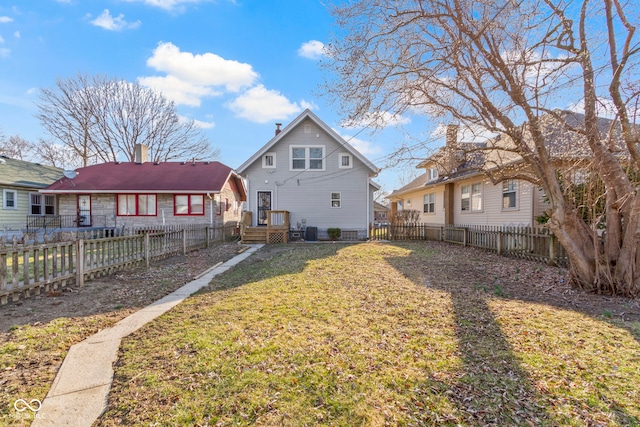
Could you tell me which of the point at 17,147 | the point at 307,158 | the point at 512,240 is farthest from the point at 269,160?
the point at 17,147

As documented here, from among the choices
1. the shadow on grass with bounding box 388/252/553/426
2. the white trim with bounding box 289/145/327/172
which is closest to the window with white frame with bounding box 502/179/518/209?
the white trim with bounding box 289/145/327/172

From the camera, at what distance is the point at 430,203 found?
72.6 feet

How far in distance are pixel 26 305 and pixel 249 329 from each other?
401 cm

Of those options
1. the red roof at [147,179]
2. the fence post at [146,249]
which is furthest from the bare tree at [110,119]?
the fence post at [146,249]

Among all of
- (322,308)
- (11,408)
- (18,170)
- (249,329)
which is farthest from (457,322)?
(18,170)

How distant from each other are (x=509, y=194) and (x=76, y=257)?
15.3 metres

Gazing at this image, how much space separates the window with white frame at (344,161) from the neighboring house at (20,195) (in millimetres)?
18733

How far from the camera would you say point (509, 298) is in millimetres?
5832

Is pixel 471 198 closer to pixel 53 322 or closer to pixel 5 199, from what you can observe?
pixel 53 322

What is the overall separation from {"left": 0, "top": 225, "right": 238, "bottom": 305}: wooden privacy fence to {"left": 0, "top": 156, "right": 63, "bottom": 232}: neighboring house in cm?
1389

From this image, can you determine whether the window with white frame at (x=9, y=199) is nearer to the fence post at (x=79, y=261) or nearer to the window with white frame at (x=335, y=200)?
the fence post at (x=79, y=261)

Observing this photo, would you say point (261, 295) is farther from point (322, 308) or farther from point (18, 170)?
point (18, 170)

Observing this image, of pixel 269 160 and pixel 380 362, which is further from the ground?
pixel 269 160

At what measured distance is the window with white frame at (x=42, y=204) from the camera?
65.9 feet
